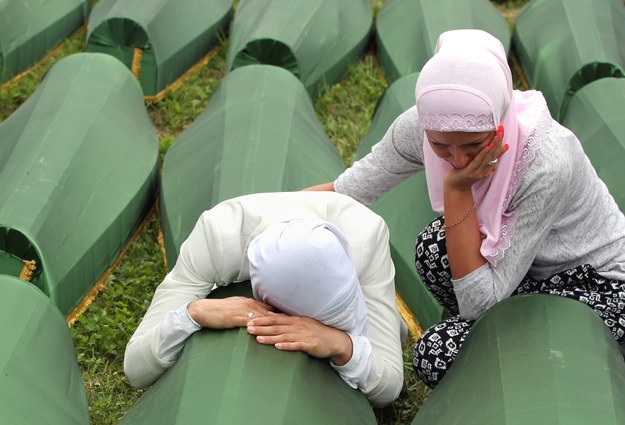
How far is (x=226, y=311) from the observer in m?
2.22

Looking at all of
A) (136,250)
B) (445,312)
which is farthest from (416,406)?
(136,250)

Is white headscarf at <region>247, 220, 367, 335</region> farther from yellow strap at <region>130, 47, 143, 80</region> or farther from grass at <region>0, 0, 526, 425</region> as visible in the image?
yellow strap at <region>130, 47, 143, 80</region>

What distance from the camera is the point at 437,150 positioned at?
87.4 inches

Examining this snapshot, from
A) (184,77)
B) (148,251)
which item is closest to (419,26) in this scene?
(184,77)

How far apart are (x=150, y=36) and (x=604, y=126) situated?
5.30ft

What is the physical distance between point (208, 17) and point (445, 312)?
1.91 meters

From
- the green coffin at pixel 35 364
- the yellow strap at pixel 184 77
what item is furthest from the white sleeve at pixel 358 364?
the yellow strap at pixel 184 77

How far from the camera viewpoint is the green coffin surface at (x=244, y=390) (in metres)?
2.07

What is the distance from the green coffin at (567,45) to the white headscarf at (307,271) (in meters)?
1.68

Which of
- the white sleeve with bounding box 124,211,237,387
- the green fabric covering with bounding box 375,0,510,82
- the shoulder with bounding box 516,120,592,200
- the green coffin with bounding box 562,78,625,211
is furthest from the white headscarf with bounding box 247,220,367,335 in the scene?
the green fabric covering with bounding box 375,0,510,82

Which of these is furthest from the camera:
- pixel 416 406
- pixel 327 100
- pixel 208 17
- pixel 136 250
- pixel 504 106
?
pixel 208 17

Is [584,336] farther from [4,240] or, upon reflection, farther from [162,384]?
[4,240]

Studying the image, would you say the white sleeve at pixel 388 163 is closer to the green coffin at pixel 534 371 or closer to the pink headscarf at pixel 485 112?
the pink headscarf at pixel 485 112

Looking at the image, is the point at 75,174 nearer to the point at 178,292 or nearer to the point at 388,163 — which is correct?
the point at 178,292
